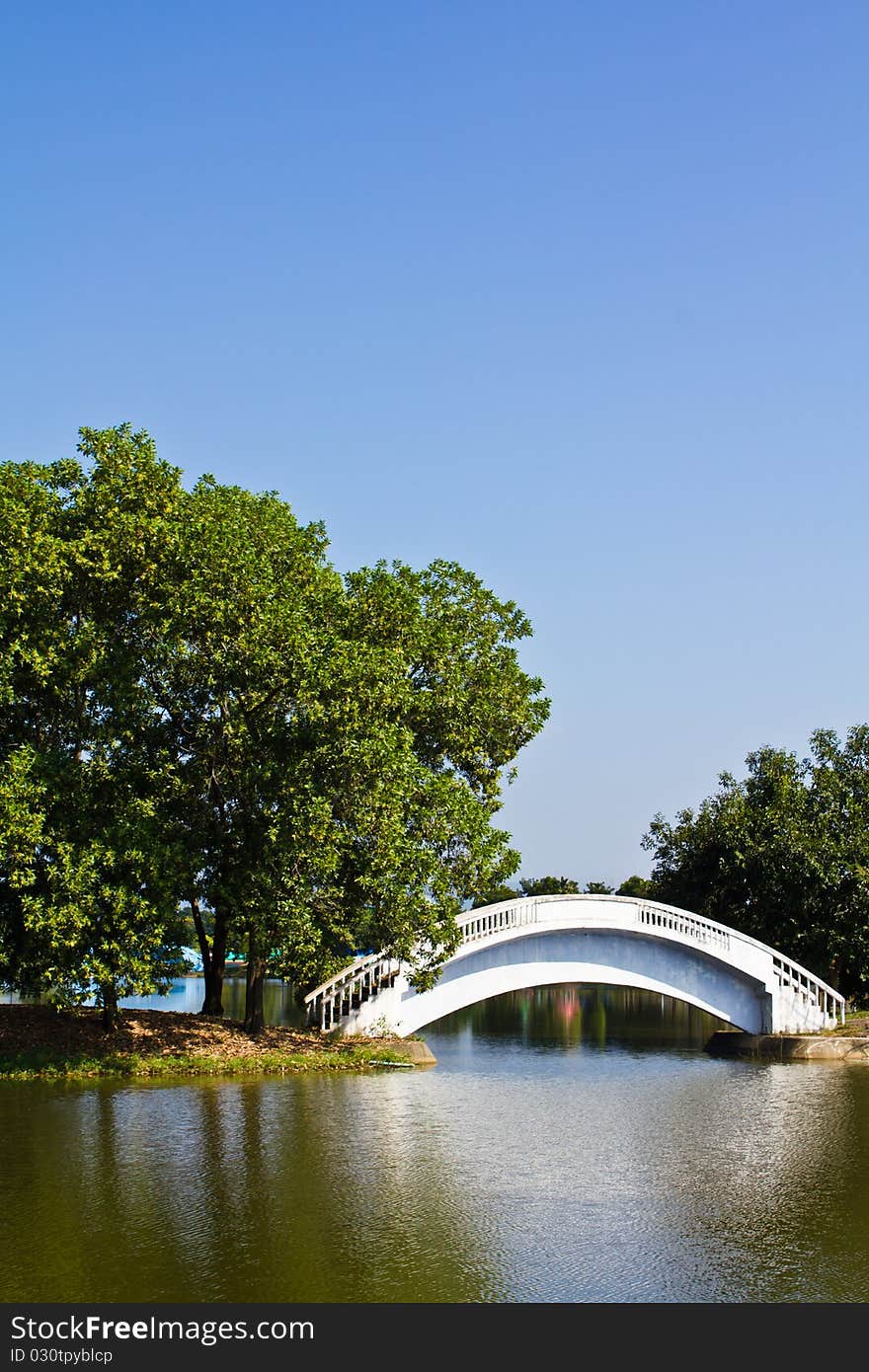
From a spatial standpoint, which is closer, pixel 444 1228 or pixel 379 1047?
pixel 444 1228

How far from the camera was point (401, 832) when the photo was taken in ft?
87.9

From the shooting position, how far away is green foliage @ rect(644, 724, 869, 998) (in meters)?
39.4

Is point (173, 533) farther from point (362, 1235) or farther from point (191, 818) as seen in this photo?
point (362, 1235)

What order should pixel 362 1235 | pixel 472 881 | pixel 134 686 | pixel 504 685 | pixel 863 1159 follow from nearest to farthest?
1. pixel 362 1235
2. pixel 863 1159
3. pixel 134 686
4. pixel 472 881
5. pixel 504 685

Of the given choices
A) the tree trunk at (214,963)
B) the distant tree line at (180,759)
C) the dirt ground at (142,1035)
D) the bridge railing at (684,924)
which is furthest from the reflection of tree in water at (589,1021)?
the distant tree line at (180,759)

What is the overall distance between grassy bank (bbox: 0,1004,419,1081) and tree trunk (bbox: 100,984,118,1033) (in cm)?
18

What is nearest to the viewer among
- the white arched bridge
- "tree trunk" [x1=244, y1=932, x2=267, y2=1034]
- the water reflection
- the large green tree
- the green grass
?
the water reflection

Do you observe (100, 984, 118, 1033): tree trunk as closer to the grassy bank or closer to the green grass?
the grassy bank

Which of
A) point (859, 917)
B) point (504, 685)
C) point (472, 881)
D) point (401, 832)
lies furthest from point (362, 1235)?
point (859, 917)

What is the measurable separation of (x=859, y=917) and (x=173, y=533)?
25.3 metres

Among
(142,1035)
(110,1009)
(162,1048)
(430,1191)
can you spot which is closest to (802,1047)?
(162,1048)

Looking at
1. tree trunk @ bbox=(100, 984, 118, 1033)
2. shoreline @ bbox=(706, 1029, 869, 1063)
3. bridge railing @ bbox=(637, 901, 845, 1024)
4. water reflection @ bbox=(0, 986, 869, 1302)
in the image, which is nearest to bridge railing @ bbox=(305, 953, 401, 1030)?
water reflection @ bbox=(0, 986, 869, 1302)

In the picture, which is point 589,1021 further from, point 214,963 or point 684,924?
point 214,963

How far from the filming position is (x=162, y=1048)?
1078 inches
